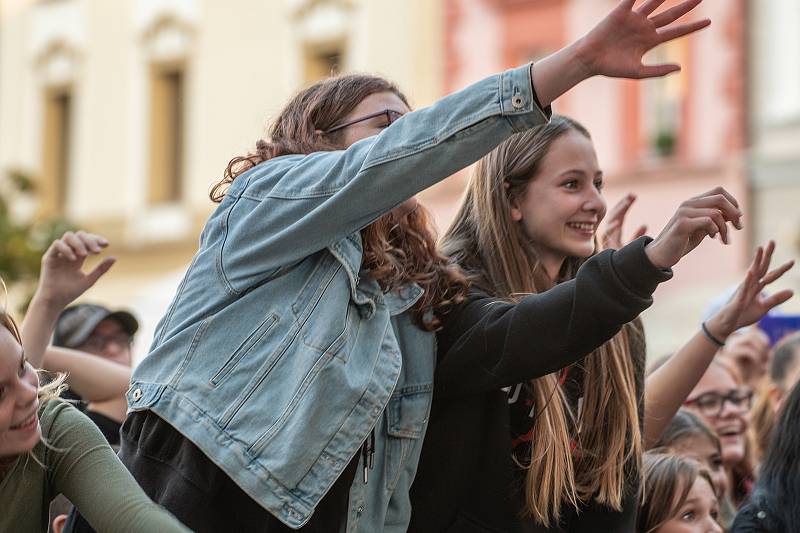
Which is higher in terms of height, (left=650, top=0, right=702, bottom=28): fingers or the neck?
(left=650, top=0, right=702, bottom=28): fingers

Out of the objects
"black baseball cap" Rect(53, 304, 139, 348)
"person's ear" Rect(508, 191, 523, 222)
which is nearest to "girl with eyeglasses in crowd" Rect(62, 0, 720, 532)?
"person's ear" Rect(508, 191, 523, 222)

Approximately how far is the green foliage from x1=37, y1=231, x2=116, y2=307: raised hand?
361 inches

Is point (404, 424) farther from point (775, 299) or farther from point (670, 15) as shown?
point (775, 299)

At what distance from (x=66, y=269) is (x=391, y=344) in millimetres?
1106

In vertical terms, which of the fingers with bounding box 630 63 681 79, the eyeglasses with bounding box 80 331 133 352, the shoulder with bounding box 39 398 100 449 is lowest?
the eyeglasses with bounding box 80 331 133 352

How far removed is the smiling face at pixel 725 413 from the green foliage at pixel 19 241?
854 cm

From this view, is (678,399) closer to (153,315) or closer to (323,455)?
(323,455)

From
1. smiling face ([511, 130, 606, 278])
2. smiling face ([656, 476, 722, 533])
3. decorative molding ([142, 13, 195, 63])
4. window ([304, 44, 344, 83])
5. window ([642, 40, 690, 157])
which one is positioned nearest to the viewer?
smiling face ([511, 130, 606, 278])

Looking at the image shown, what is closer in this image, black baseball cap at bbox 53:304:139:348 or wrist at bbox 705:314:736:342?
wrist at bbox 705:314:736:342

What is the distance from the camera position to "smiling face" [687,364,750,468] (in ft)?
16.2

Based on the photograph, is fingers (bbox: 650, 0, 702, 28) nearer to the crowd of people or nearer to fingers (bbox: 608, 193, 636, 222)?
the crowd of people

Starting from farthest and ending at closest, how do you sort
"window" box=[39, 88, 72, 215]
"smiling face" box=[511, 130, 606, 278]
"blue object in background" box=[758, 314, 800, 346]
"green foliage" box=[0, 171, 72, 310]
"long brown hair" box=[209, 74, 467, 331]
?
"window" box=[39, 88, 72, 215] < "green foliage" box=[0, 171, 72, 310] < "blue object in background" box=[758, 314, 800, 346] < "smiling face" box=[511, 130, 606, 278] < "long brown hair" box=[209, 74, 467, 331]

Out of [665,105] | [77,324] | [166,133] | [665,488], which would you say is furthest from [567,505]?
[166,133]

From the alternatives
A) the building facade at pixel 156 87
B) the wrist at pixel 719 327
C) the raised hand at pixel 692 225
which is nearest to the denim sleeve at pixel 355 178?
the raised hand at pixel 692 225
